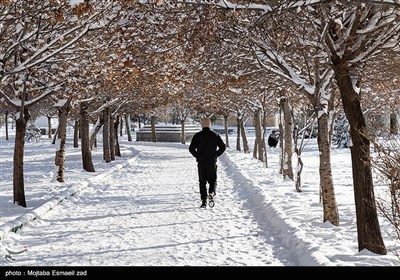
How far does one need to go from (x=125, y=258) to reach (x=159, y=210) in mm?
3725

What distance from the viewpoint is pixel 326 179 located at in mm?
8906

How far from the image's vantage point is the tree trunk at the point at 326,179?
863 cm

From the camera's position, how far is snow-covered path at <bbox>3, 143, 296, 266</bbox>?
6.01m

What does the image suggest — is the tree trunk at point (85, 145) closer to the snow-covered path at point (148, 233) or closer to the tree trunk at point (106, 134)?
the tree trunk at point (106, 134)

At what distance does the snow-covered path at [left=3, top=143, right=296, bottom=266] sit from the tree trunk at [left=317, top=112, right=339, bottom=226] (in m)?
1.51

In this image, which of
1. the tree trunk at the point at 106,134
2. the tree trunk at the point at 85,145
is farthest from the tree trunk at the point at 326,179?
the tree trunk at the point at 106,134

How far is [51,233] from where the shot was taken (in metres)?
7.65

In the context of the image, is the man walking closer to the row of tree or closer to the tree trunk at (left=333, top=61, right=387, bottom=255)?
the row of tree

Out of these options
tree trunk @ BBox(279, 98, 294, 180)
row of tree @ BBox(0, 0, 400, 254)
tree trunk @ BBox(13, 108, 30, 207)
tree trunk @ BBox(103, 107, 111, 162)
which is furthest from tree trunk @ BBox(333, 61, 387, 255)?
tree trunk @ BBox(103, 107, 111, 162)

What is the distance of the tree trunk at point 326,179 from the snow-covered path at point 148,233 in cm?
151

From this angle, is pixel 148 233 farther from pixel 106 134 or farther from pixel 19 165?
pixel 106 134

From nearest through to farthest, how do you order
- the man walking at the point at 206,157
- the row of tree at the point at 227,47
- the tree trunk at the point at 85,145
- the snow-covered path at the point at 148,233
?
the snow-covered path at the point at 148,233, the row of tree at the point at 227,47, the man walking at the point at 206,157, the tree trunk at the point at 85,145

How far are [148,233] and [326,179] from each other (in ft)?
12.4

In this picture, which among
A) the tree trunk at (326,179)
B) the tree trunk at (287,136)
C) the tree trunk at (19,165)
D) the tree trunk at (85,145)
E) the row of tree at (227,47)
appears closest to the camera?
the row of tree at (227,47)
